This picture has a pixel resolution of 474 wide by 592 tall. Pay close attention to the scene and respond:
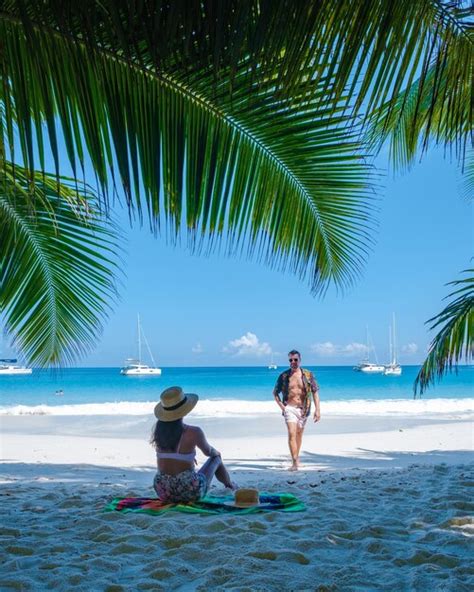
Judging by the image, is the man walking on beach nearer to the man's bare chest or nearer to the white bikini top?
the man's bare chest

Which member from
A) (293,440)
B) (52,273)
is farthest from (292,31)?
(293,440)

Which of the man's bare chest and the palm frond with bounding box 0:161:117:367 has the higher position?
the palm frond with bounding box 0:161:117:367

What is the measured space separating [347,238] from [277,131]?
676 mm

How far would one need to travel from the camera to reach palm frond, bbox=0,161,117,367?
3088 mm

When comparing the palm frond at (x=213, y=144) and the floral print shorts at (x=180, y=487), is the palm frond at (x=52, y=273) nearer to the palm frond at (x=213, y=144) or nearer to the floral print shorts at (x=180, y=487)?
the palm frond at (x=213, y=144)

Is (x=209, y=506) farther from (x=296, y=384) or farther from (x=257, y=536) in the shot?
(x=296, y=384)

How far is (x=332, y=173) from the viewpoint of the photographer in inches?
89.4

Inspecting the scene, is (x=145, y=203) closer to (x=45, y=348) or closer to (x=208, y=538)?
(x=45, y=348)

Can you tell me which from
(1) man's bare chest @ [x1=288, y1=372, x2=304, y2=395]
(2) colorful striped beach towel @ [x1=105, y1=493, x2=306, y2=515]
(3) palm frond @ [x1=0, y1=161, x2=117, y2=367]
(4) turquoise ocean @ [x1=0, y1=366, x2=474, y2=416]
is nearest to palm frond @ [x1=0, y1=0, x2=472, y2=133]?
(3) palm frond @ [x1=0, y1=161, x2=117, y2=367]

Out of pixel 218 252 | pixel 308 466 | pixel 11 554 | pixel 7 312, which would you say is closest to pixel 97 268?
pixel 7 312

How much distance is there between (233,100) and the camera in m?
1.93

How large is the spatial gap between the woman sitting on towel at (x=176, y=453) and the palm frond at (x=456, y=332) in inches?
82.3

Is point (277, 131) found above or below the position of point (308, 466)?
above

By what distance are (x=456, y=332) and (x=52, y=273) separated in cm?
384
